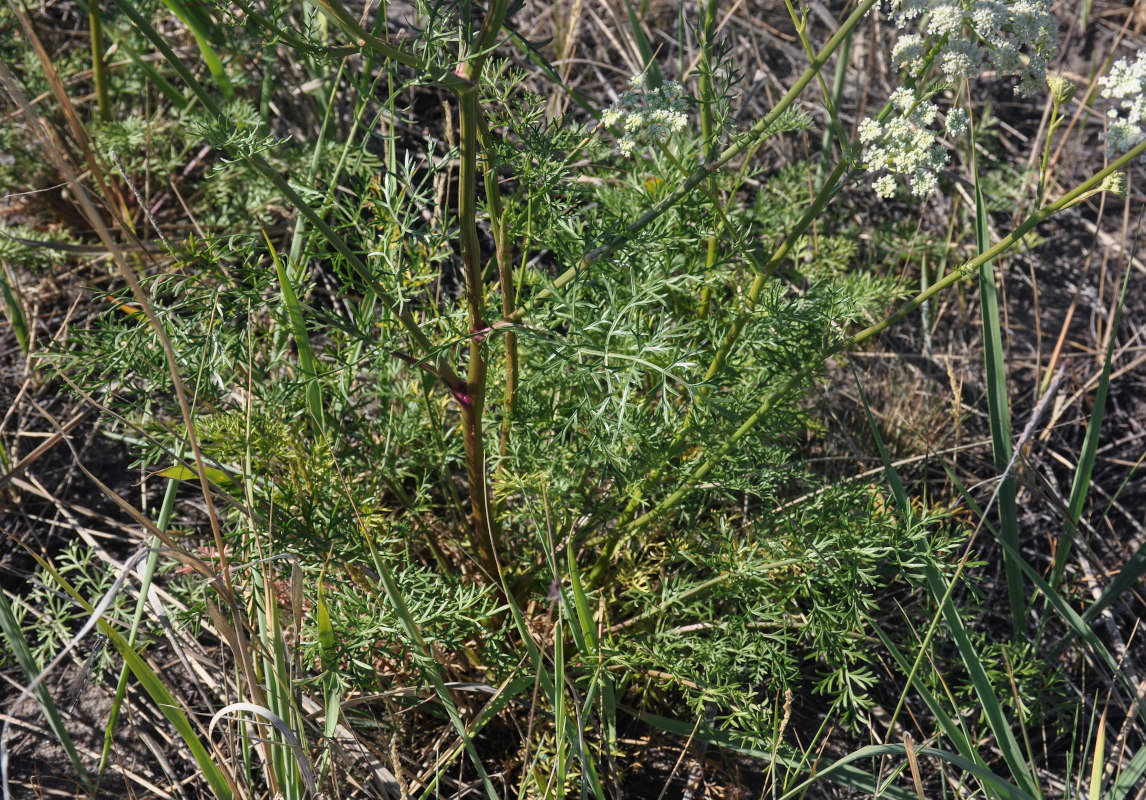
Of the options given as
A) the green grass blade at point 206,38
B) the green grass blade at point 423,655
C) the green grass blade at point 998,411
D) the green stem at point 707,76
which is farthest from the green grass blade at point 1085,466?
the green grass blade at point 206,38

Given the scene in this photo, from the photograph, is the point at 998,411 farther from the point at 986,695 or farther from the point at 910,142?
the point at 910,142

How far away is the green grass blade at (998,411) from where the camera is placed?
6.43 feet

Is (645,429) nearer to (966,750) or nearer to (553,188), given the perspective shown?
(553,188)

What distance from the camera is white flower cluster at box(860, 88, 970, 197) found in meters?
1.31

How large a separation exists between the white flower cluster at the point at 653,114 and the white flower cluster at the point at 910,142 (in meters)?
0.28

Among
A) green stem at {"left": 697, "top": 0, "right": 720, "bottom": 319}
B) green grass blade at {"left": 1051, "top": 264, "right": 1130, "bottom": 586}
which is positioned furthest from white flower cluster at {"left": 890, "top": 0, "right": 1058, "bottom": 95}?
green grass blade at {"left": 1051, "top": 264, "right": 1130, "bottom": 586}

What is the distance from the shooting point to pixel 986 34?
4.15ft

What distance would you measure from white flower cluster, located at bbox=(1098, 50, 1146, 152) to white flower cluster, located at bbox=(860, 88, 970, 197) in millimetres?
192

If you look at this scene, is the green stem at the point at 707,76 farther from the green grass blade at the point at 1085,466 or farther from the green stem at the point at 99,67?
the green stem at the point at 99,67

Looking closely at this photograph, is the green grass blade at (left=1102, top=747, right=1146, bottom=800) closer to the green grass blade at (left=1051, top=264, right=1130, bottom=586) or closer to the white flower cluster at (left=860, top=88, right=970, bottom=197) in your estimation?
the green grass blade at (left=1051, top=264, right=1130, bottom=586)

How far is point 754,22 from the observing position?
344 cm

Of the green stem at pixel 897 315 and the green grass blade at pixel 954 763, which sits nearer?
the green stem at pixel 897 315

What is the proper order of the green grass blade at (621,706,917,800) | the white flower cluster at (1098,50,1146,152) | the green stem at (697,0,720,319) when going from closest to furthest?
the white flower cluster at (1098,50,1146,152), the green stem at (697,0,720,319), the green grass blade at (621,706,917,800)

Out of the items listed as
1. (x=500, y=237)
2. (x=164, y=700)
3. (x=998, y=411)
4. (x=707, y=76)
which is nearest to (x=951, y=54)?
(x=707, y=76)
